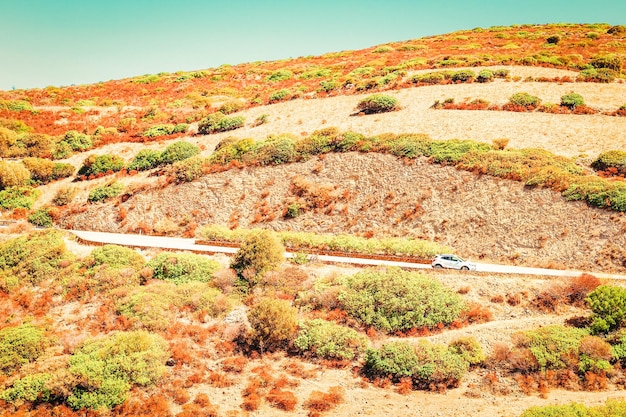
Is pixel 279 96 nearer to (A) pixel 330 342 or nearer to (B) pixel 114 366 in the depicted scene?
(A) pixel 330 342

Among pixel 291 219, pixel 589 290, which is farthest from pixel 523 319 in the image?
pixel 291 219

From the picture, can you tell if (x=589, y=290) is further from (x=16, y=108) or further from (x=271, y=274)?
(x=16, y=108)

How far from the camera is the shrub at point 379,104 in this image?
4616 cm

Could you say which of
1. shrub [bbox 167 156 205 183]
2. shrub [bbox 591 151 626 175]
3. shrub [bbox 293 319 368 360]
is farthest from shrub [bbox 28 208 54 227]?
shrub [bbox 591 151 626 175]

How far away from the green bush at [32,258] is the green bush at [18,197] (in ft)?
34.9

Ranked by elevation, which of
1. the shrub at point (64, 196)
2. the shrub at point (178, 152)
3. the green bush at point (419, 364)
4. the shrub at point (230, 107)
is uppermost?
the shrub at point (230, 107)

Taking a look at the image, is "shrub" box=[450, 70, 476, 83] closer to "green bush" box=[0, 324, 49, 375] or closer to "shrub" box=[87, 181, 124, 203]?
"shrub" box=[87, 181, 124, 203]

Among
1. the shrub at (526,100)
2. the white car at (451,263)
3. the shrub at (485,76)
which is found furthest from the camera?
the shrub at (485,76)

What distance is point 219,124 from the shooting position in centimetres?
4881

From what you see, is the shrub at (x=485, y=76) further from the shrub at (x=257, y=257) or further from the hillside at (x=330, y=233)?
the shrub at (x=257, y=257)

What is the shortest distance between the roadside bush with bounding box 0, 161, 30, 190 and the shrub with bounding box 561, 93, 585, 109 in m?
55.7

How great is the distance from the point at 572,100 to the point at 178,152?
134 feet

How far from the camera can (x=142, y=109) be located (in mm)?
62219

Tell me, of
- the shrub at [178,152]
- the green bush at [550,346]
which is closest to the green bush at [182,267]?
the green bush at [550,346]
